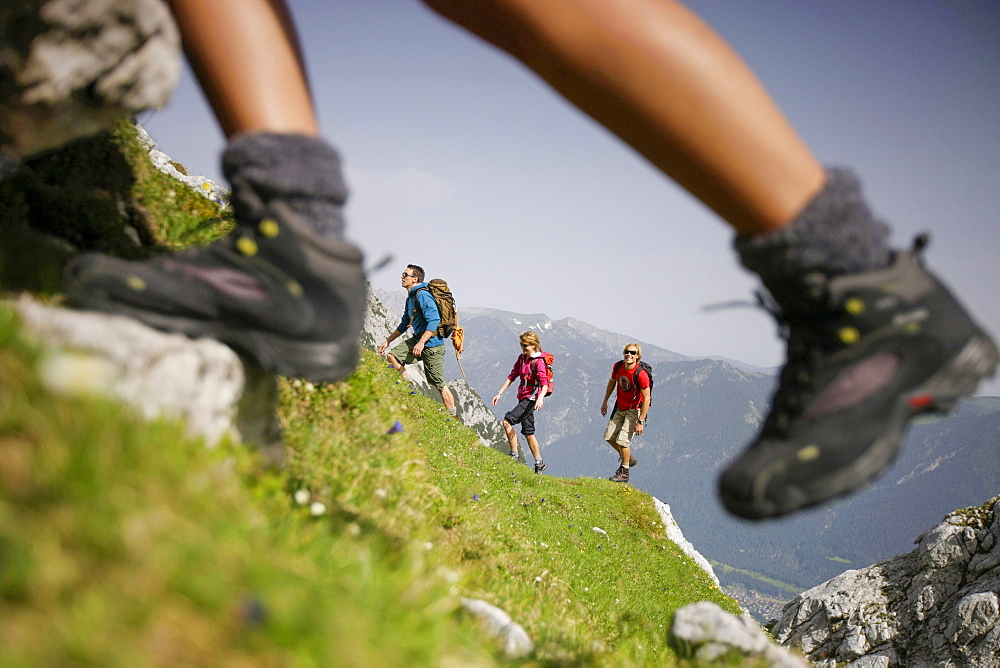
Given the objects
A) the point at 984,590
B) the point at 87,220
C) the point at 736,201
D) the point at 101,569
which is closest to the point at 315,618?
the point at 101,569

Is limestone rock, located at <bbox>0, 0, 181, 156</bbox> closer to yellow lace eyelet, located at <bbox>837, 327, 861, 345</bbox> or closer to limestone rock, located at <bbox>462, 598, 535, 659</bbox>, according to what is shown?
limestone rock, located at <bbox>462, 598, 535, 659</bbox>

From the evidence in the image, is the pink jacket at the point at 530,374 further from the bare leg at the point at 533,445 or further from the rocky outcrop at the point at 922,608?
the rocky outcrop at the point at 922,608

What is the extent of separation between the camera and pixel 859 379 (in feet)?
6.37

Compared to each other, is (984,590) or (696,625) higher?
(696,625)

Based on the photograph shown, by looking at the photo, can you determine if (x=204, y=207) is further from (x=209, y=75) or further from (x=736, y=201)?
(x=736, y=201)

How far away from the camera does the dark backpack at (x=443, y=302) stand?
15348 millimetres

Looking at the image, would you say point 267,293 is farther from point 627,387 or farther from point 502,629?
point 627,387

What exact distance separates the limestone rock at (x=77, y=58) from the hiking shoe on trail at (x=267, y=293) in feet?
3.66

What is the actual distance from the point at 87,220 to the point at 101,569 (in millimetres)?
3175

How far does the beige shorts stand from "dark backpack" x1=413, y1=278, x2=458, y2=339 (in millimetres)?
6348

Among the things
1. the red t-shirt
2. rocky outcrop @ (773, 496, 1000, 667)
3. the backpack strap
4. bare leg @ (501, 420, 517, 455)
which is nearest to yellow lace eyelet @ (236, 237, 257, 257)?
the backpack strap

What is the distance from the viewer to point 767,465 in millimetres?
1884

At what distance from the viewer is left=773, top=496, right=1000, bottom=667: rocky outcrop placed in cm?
1653

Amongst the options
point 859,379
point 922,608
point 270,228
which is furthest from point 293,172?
point 922,608
